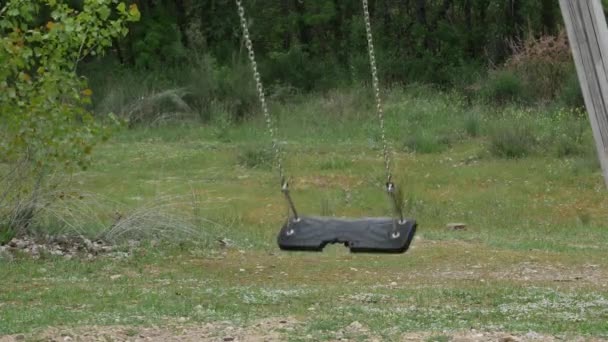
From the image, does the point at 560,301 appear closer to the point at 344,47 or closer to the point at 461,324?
the point at 461,324

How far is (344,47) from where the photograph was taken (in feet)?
112

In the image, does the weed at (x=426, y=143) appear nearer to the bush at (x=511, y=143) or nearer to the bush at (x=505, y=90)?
the bush at (x=511, y=143)

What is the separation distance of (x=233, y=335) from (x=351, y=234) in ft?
5.30

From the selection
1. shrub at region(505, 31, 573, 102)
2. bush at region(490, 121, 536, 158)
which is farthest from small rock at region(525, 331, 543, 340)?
shrub at region(505, 31, 573, 102)

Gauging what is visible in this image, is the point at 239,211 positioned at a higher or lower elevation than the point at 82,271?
lower

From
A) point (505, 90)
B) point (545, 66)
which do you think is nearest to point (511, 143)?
point (505, 90)

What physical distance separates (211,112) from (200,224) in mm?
13038

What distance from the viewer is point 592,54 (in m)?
6.15

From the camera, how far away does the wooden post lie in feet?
20.1

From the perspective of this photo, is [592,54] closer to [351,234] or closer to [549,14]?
[351,234]

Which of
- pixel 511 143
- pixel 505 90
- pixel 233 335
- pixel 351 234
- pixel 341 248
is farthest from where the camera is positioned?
pixel 505 90

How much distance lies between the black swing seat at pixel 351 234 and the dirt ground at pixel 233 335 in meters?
1.26

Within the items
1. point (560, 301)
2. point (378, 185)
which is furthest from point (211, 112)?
point (560, 301)

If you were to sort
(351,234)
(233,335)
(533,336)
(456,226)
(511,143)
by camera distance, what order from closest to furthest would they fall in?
(351,234), (533,336), (233,335), (456,226), (511,143)
